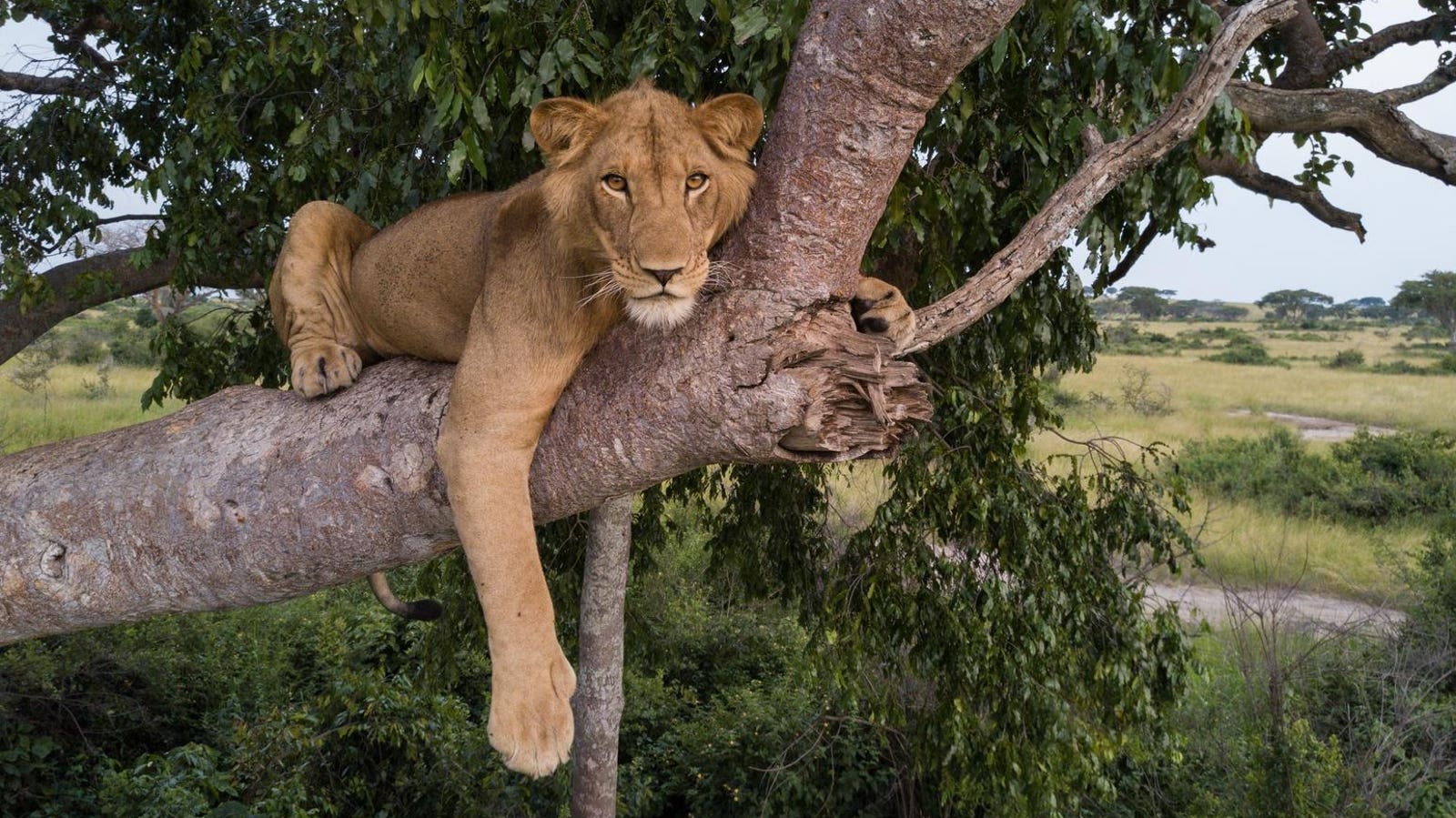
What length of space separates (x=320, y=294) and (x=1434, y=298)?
3163 cm

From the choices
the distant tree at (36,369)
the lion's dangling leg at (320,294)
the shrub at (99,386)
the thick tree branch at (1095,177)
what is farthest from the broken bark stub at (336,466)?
the shrub at (99,386)

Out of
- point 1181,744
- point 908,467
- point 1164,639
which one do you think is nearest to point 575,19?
point 908,467

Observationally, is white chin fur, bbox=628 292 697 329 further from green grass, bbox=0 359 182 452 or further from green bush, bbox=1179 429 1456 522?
green bush, bbox=1179 429 1456 522

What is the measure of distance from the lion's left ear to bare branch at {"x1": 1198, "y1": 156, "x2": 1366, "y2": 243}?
4993 millimetres

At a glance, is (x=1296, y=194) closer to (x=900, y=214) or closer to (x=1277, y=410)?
(x=900, y=214)

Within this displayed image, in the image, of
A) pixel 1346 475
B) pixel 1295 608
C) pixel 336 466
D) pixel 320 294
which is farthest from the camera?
pixel 1346 475

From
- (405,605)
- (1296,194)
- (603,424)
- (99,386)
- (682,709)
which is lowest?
(682,709)

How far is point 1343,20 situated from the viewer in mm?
6488

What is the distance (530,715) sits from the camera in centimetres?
222

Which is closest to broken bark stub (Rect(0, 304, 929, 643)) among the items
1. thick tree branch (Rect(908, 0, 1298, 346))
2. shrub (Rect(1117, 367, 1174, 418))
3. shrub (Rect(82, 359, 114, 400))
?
thick tree branch (Rect(908, 0, 1298, 346))

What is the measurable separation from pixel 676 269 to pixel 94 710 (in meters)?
7.40

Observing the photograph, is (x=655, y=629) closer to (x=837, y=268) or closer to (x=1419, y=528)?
(x=837, y=268)

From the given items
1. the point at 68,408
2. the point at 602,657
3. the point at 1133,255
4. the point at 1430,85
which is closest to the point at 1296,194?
the point at 1430,85

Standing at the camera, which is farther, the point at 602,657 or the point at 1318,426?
the point at 1318,426
